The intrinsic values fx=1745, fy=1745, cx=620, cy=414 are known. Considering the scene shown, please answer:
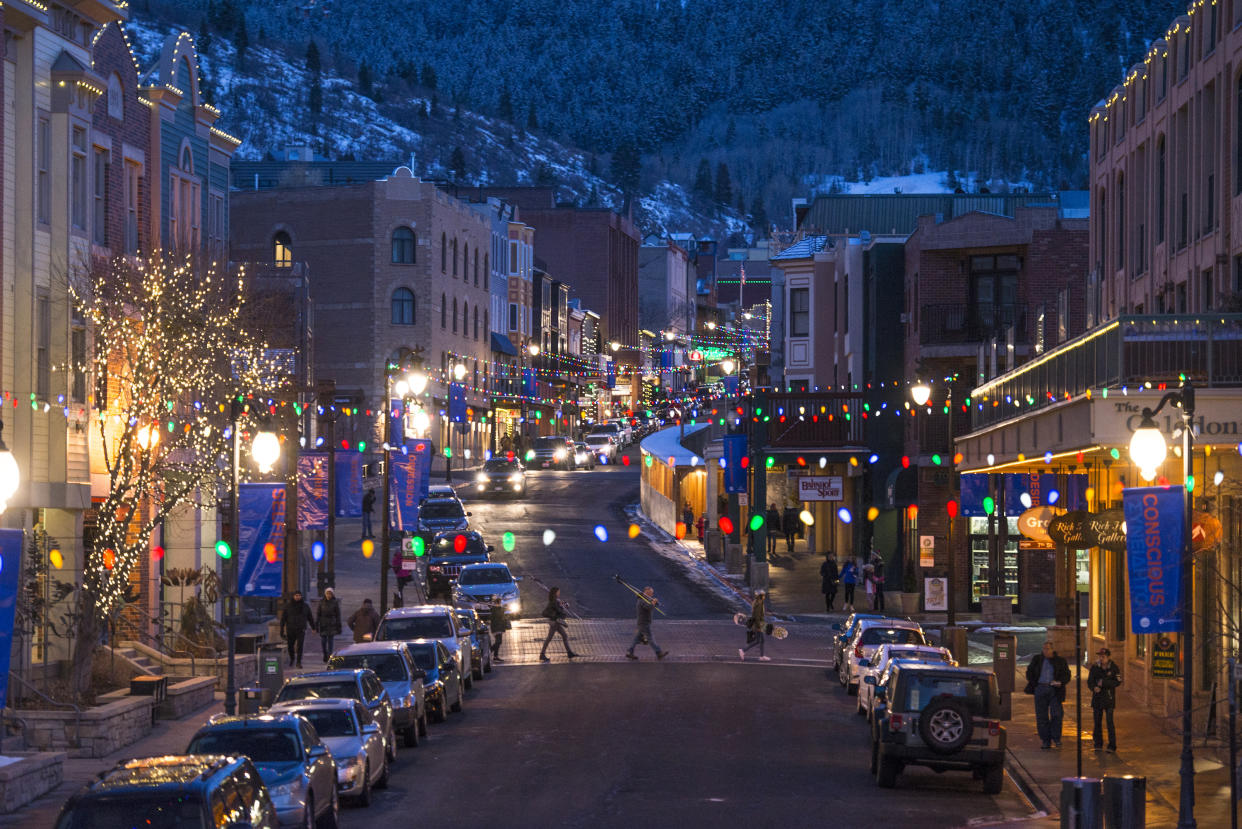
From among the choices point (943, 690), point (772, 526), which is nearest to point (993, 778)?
point (943, 690)

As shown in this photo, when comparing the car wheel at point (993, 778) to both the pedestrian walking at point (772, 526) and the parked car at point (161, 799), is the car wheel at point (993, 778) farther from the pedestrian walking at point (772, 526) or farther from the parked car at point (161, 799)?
the pedestrian walking at point (772, 526)

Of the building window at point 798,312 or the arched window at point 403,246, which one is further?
the arched window at point 403,246

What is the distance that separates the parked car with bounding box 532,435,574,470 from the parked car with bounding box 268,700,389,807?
67034 mm

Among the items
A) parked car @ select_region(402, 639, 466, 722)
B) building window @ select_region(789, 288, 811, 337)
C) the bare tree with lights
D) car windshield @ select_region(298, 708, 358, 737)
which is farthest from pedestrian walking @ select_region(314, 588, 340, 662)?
building window @ select_region(789, 288, 811, 337)

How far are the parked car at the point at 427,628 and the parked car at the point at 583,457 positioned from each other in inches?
2270

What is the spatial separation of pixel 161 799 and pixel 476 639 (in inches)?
893

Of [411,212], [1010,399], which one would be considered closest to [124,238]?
[1010,399]

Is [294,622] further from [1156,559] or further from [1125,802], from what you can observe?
[1125,802]

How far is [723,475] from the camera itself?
223ft

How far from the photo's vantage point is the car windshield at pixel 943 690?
884 inches

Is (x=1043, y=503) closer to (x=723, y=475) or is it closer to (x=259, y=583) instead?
(x=259, y=583)

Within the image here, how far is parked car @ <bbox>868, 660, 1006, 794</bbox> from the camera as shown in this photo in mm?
22328

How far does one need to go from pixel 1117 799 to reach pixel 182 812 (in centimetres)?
946

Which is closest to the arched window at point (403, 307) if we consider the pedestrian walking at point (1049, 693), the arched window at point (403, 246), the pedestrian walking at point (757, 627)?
the arched window at point (403, 246)
